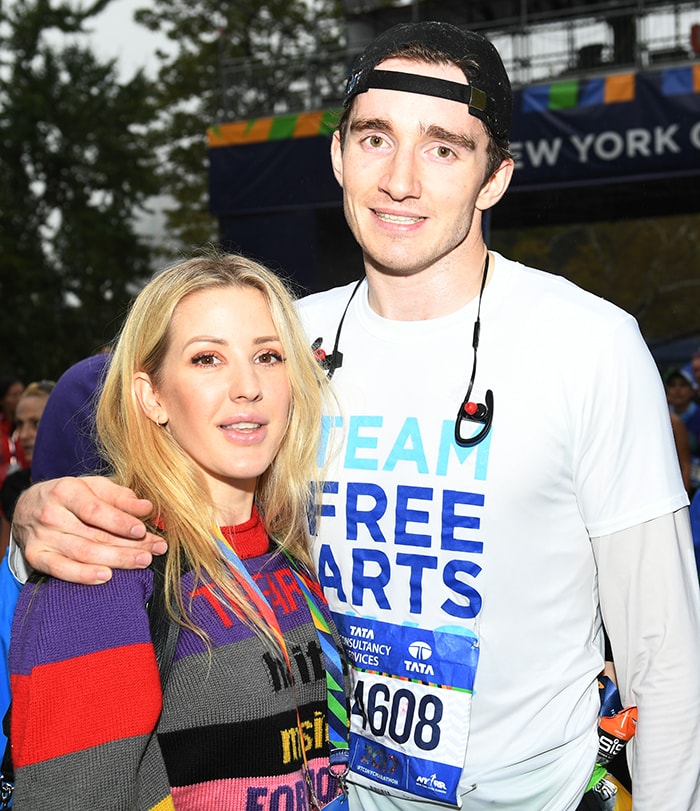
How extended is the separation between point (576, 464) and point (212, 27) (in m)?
21.8

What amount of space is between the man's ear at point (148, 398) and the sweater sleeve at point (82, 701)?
0.50 metres

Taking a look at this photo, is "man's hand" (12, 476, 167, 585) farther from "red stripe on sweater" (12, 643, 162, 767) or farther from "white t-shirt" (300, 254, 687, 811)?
"white t-shirt" (300, 254, 687, 811)

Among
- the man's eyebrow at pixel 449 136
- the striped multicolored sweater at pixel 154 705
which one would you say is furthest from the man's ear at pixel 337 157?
the striped multicolored sweater at pixel 154 705

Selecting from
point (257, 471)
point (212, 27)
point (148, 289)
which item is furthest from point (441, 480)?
point (212, 27)

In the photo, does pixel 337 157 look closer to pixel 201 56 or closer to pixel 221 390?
pixel 221 390

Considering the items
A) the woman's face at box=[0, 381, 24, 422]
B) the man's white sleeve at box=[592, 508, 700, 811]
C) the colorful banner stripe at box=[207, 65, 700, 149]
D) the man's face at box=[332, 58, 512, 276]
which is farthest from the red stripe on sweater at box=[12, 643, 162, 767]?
the colorful banner stripe at box=[207, 65, 700, 149]

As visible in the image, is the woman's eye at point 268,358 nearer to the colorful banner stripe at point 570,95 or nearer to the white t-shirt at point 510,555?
the white t-shirt at point 510,555

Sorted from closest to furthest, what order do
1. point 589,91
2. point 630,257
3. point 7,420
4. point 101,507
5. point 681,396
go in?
1. point 101,507
2. point 7,420
3. point 681,396
4. point 589,91
5. point 630,257

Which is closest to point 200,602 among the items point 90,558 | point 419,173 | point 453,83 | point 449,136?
point 90,558

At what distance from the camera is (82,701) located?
1.60 metres

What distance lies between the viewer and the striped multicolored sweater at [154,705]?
5.22 feet

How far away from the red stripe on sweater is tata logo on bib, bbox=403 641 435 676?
0.59 meters

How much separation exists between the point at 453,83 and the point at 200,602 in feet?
4.15

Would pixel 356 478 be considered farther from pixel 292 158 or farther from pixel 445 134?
pixel 292 158
